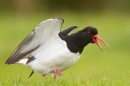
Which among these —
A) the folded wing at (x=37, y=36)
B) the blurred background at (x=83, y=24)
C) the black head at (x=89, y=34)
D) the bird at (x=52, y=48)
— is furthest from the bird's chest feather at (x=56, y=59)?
the blurred background at (x=83, y=24)

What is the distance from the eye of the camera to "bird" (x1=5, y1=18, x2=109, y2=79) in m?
9.98

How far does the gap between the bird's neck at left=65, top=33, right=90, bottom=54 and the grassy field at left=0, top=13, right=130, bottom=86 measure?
0.52 meters

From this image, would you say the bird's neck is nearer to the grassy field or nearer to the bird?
the bird

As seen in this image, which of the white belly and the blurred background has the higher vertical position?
the white belly

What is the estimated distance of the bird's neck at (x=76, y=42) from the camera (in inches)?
398

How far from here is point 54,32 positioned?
33.4 feet

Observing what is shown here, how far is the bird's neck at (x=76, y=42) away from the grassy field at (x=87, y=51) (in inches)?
20.5

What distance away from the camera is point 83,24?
22406 millimetres

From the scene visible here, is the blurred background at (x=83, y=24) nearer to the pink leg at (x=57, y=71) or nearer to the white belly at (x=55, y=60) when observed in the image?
the white belly at (x=55, y=60)

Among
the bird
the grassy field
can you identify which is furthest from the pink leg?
the grassy field

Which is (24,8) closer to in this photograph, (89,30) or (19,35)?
(19,35)

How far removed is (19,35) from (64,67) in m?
10.6

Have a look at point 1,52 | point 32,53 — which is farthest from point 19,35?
point 32,53

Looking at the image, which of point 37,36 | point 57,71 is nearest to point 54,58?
point 57,71
